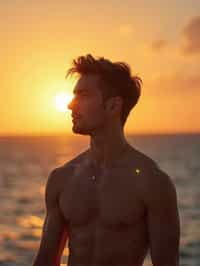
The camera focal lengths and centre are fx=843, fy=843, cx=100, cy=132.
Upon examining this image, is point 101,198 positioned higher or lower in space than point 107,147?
lower

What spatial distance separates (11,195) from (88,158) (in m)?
56.9

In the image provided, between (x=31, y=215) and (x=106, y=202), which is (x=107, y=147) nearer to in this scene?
(x=106, y=202)

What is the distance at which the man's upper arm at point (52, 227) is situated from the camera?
6.16m

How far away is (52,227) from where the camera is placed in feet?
20.2

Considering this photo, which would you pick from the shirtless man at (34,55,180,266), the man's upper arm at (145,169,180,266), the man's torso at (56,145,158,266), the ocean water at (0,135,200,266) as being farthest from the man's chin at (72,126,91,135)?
the ocean water at (0,135,200,266)

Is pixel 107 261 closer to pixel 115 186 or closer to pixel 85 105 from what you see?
pixel 115 186

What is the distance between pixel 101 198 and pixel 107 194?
0.06 m

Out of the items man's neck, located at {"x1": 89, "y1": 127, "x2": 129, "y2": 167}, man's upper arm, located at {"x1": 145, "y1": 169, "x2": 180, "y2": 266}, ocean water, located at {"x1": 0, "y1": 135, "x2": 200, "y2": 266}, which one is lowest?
man's upper arm, located at {"x1": 145, "y1": 169, "x2": 180, "y2": 266}

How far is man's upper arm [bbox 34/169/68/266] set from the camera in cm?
616

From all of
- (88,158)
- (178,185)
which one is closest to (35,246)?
(88,158)

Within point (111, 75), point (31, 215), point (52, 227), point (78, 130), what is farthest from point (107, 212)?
point (31, 215)

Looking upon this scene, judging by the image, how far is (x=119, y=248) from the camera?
19.7 ft

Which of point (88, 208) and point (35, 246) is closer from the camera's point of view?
point (88, 208)

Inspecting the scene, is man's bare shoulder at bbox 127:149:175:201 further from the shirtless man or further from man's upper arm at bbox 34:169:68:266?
man's upper arm at bbox 34:169:68:266
